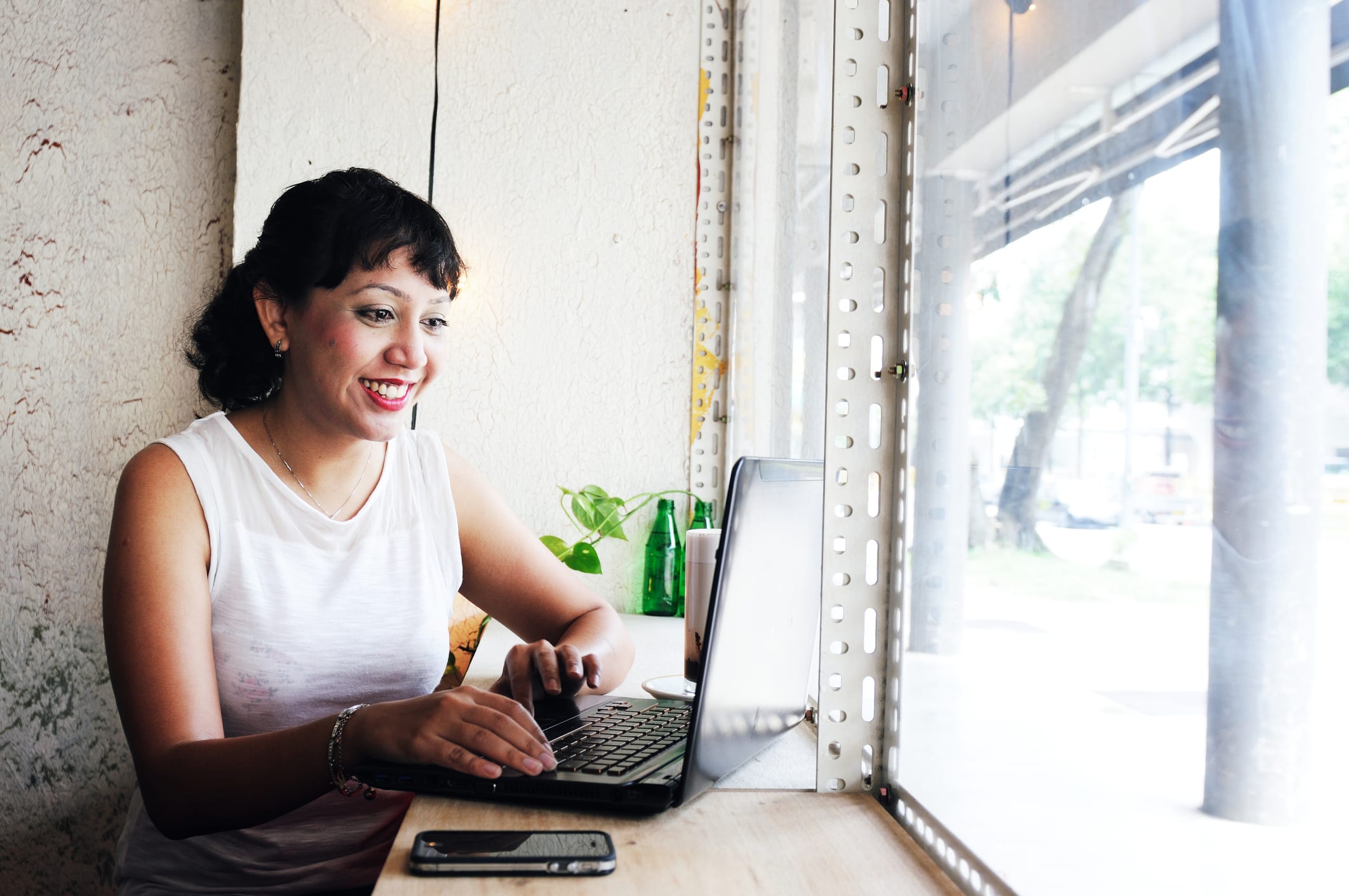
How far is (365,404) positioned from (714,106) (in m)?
1.10

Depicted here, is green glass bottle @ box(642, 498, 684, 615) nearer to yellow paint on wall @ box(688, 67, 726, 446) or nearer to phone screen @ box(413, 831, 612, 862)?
yellow paint on wall @ box(688, 67, 726, 446)

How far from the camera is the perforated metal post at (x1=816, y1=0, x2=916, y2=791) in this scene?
2.44 ft

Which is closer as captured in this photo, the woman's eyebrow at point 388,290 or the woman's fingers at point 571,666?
the woman's fingers at point 571,666

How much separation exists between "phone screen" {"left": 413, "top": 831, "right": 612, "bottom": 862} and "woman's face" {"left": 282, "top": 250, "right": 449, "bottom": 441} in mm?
647

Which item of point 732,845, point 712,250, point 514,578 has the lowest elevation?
point 732,845

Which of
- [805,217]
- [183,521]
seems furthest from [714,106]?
[183,521]

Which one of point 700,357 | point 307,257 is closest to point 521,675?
point 307,257

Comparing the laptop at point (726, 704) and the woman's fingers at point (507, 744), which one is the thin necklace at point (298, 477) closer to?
the laptop at point (726, 704)

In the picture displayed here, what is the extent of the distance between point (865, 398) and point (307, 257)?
2.41ft

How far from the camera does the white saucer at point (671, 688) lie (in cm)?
107

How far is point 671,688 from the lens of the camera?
3.67ft

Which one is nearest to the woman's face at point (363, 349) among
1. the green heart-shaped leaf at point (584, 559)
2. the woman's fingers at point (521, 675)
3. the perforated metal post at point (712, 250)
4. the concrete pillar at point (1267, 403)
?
the woman's fingers at point (521, 675)

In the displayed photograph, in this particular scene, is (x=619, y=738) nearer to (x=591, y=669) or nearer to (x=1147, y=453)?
(x=591, y=669)

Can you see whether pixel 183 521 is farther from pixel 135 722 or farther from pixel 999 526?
pixel 999 526
